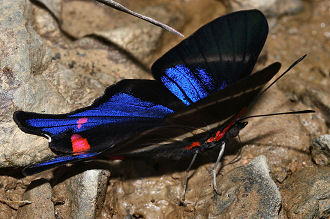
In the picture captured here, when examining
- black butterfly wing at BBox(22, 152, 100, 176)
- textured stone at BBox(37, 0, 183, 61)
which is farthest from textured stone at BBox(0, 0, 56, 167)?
textured stone at BBox(37, 0, 183, 61)

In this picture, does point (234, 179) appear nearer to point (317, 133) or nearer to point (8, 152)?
point (317, 133)

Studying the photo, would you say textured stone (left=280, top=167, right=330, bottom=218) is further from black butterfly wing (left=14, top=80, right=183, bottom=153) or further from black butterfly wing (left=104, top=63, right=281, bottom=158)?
black butterfly wing (left=14, top=80, right=183, bottom=153)

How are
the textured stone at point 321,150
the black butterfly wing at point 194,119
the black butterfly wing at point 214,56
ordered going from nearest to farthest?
the black butterfly wing at point 194,119 < the black butterfly wing at point 214,56 < the textured stone at point 321,150

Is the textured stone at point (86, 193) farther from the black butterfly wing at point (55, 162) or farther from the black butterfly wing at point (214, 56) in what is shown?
the black butterfly wing at point (214, 56)

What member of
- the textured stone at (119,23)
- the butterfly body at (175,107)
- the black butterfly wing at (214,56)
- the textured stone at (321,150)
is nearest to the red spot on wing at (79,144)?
the butterfly body at (175,107)

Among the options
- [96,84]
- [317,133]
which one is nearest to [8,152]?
[96,84]
